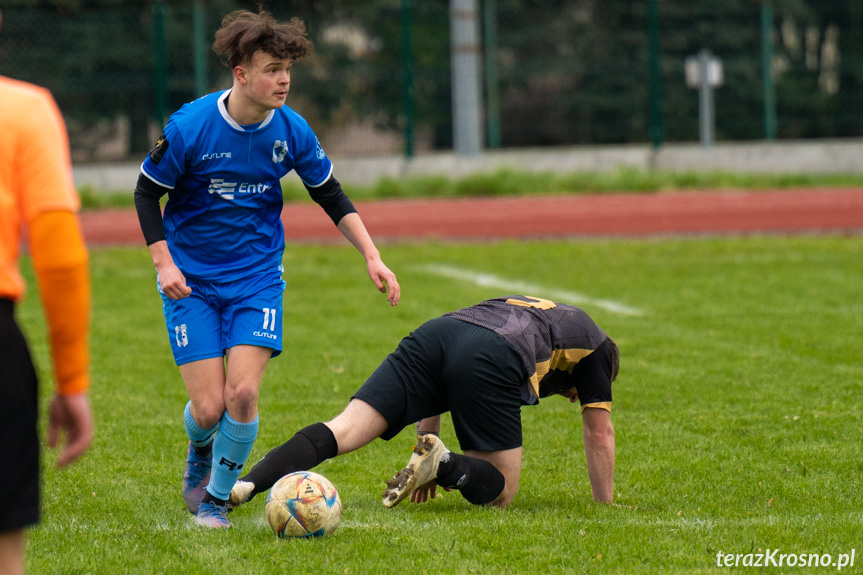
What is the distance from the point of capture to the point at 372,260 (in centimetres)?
455

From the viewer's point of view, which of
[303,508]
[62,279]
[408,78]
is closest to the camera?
[62,279]

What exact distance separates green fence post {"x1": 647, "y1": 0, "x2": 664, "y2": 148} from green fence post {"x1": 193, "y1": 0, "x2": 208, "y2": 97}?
26.3 ft

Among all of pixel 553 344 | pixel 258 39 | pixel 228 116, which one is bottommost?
pixel 553 344

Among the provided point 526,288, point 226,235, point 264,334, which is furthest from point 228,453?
point 526,288

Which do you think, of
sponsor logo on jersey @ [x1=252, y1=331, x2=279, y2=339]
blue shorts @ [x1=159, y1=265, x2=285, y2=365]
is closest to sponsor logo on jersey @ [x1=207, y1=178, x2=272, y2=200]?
blue shorts @ [x1=159, y1=265, x2=285, y2=365]

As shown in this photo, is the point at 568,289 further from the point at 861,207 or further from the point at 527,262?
the point at 861,207

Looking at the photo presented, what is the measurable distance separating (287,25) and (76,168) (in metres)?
15.6

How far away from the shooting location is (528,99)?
20.8 meters

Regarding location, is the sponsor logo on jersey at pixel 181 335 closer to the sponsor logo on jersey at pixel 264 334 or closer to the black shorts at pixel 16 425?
the sponsor logo on jersey at pixel 264 334

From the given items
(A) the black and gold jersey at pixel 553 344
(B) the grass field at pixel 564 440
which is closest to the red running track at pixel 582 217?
(B) the grass field at pixel 564 440

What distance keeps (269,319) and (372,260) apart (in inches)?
19.2

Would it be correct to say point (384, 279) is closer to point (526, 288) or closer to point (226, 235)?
point (226, 235)

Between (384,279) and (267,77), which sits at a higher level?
(267,77)

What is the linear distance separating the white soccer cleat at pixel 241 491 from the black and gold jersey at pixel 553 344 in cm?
115
